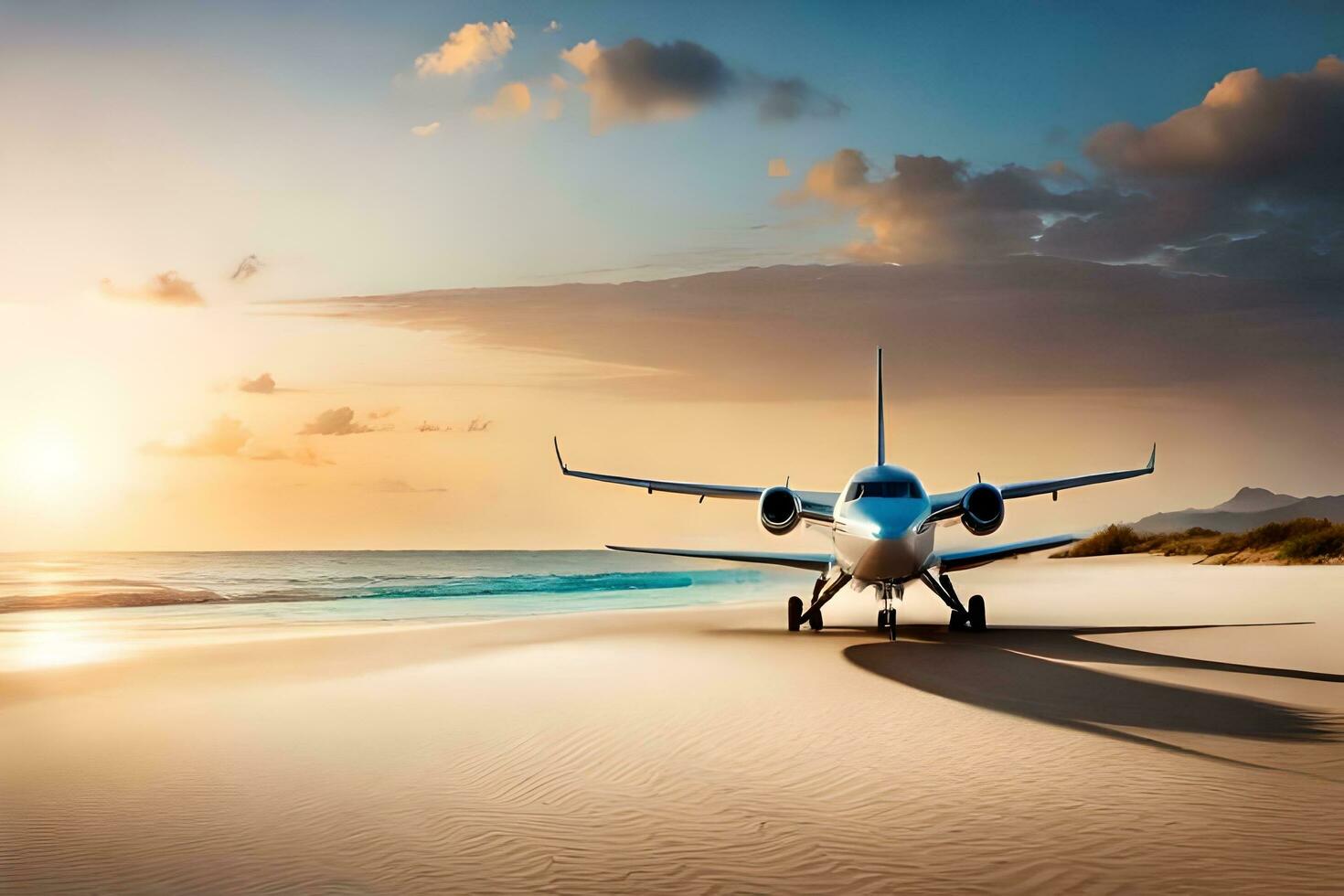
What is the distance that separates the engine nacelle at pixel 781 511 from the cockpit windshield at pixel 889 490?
2092 mm

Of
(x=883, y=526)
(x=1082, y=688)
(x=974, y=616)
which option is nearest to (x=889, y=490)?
(x=883, y=526)

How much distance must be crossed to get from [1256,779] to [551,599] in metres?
33.3

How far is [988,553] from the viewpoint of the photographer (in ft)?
A: 70.6

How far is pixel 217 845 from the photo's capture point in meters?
7.01

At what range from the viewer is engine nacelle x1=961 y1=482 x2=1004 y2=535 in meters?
19.0

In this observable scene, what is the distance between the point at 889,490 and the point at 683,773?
1038 cm

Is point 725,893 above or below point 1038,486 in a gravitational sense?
below

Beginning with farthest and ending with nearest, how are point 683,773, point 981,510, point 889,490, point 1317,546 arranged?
1. point 1317,546
2. point 981,510
3. point 889,490
4. point 683,773

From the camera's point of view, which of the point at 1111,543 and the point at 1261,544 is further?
the point at 1111,543

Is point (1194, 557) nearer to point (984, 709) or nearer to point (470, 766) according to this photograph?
point (984, 709)

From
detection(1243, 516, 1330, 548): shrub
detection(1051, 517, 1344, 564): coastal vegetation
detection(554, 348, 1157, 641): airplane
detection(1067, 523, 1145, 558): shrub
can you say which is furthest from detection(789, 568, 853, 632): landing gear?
detection(1067, 523, 1145, 558): shrub

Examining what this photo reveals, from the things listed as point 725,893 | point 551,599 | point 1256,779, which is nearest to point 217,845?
point 725,893

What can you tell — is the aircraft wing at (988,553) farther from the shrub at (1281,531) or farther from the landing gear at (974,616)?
the shrub at (1281,531)

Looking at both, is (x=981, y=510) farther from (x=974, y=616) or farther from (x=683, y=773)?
(x=683, y=773)
